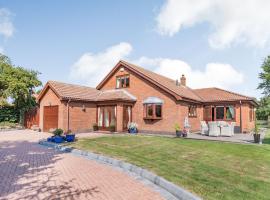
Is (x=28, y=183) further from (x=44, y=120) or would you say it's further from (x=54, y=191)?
(x=44, y=120)

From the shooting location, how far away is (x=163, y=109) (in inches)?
862

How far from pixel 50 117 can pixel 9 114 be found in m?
9.24

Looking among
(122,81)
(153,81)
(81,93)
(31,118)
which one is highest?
(122,81)

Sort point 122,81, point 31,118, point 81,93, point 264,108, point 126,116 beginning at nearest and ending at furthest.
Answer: point 126,116 → point 81,93 → point 122,81 → point 31,118 → point 264,108

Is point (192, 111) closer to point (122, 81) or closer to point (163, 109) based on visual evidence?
point (163, 109)

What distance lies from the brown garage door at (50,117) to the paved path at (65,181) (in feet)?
39.5

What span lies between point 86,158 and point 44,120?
14868 mm

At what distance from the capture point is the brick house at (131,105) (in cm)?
2148

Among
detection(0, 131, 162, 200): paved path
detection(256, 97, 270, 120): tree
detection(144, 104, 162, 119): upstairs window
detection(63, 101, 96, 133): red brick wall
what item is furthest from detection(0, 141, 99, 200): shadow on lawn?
detection(256, 97, 270, 120): tree

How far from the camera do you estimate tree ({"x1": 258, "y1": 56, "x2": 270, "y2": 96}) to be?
146 feet

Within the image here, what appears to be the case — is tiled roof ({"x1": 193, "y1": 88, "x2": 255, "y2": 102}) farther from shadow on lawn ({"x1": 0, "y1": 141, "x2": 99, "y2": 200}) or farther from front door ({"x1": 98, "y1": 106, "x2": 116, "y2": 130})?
shadow on lawn ({"x1": 0, "y1": 141, "x2": 99, "y2": 200})

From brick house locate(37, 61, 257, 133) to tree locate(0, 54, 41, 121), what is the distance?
5504mm

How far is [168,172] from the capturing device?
7.72 meters

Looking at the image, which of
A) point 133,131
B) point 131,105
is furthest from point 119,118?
point 131,105
